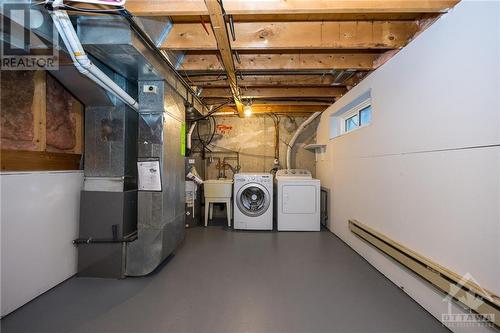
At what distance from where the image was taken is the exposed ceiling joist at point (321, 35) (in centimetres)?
184

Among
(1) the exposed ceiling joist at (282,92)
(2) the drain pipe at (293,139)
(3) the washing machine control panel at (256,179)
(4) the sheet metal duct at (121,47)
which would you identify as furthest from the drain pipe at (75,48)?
(2) the drain pipe at (293,139)

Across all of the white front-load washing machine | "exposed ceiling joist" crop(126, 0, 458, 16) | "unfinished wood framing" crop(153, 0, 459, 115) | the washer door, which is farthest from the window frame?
the washer door

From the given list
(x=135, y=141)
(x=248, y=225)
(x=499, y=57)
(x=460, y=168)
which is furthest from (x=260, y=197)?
(x=499, y=57)

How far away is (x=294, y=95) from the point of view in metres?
3.21

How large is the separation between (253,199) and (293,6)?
284 centimetres

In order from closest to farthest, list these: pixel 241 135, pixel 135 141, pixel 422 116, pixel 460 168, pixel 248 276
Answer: pixel 460 168, pixel 422 116, pixel 248 276, pixel 135 141, pixel 241 135

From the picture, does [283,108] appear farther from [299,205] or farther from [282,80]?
[299,205]

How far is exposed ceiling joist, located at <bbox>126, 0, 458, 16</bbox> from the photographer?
1.40m

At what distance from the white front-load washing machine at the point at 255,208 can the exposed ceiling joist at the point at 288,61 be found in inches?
70.1

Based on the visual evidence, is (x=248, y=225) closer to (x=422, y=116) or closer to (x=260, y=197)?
(x=260, y=197)

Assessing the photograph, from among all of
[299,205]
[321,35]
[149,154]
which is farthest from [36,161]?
[299,205]

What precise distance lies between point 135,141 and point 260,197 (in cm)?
216

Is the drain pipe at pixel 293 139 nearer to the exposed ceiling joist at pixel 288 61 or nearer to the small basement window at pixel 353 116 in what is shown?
the small basement window at pixel 353 116

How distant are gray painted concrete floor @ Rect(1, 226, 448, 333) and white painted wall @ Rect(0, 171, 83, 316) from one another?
131mm
